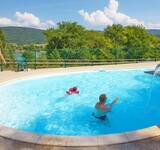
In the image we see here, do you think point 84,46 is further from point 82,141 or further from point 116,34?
point 82,141

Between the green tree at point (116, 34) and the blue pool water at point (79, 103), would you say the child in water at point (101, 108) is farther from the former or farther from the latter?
the green tree at point (116, 34)

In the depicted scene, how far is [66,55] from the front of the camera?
18500mm

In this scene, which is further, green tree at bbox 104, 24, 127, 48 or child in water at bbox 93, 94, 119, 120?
green tree at bbox 104, 24, 127, 48

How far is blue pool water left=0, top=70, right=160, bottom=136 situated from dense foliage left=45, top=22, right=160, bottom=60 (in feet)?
12.5

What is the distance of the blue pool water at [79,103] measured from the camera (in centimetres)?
781

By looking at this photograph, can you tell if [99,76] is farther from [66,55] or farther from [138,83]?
[66,55]

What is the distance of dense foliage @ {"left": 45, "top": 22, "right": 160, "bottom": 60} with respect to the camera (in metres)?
19.3

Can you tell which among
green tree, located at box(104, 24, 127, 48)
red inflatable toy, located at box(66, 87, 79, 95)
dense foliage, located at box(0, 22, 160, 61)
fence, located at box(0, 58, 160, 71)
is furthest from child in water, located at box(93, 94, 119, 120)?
green tree, located at box(104, 24, 127, 48)

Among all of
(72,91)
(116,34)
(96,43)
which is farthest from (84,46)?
(116,34)

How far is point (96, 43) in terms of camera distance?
37.0 meters

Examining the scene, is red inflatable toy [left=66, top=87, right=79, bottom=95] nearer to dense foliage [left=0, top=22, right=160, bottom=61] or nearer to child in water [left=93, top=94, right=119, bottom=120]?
child in water [left=93, top=94, right=119, bottom=120]

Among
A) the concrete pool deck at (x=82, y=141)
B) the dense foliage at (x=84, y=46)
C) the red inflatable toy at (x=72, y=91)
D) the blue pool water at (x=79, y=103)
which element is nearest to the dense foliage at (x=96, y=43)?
the dense foliage at (x=84, y=46)

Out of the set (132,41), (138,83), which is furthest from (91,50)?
(132,41)

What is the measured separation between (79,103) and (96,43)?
27.4 meters
